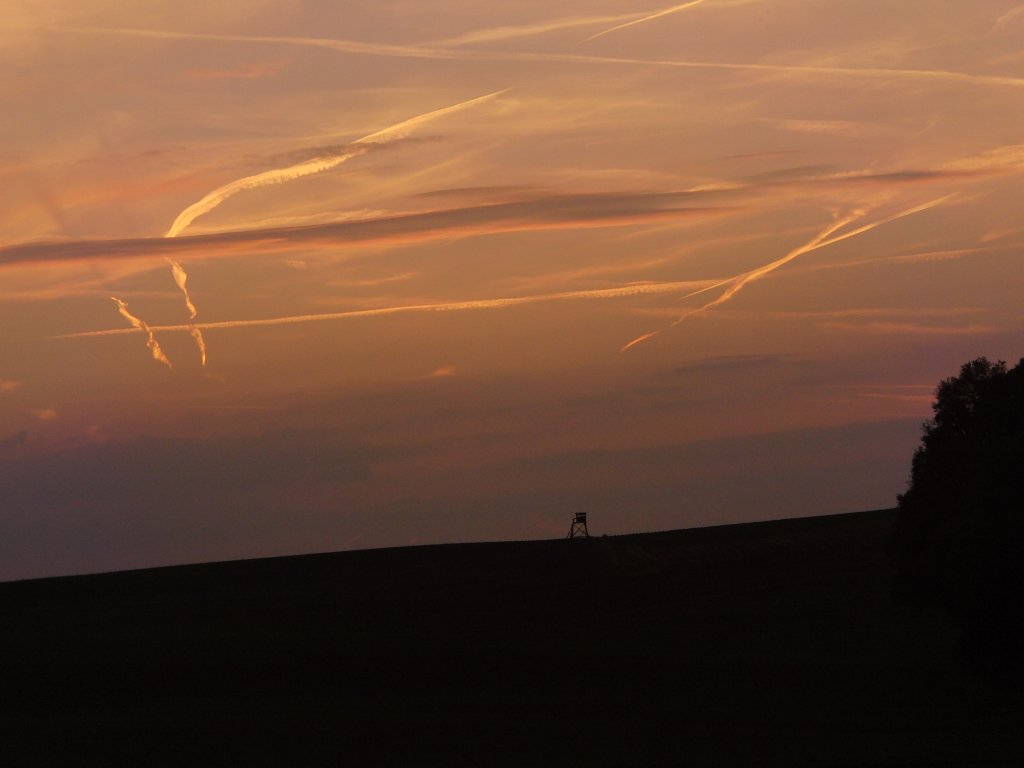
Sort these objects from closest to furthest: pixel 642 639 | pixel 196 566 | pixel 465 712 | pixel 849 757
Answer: pixel 849 757 → pixel 465 712 → pixel 642 639 → pixel 196 566

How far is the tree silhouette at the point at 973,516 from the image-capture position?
3744cm

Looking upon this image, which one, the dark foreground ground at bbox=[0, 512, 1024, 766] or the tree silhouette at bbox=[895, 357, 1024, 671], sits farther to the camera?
the tree silhouette at bbox=[895, 357, 1024, 671]

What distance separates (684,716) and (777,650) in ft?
53.4

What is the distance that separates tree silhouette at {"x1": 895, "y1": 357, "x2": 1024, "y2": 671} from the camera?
1474 inches

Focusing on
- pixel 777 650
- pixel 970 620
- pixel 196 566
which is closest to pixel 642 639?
pixel 777 650

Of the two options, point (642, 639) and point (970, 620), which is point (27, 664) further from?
point (970, 620)

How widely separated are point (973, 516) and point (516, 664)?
20675mm

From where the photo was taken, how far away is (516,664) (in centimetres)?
5334

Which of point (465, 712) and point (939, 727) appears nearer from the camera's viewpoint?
point (939, 727)

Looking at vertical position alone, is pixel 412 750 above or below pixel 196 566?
below

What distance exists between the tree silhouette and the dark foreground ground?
100.0 inches

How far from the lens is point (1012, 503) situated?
38.2m

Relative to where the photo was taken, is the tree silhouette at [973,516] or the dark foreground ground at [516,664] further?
the tree silhouette at [973,516]

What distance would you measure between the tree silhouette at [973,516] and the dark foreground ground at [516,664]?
2540 mm
